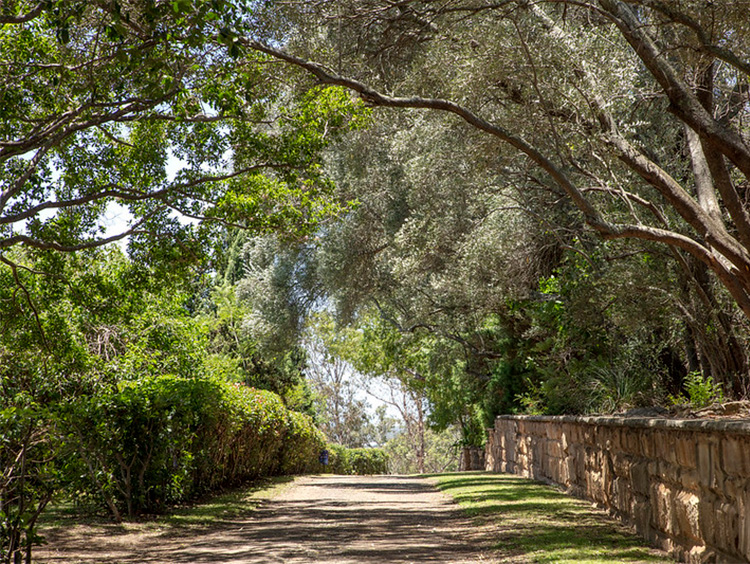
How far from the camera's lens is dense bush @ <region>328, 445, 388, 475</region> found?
33.4m

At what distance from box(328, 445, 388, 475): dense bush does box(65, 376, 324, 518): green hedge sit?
61.1 feet

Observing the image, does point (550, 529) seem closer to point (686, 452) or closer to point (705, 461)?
point (686, 452)

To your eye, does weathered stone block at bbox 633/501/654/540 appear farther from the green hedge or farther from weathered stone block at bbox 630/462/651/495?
the green hedge

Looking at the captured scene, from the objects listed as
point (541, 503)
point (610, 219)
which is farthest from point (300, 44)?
point (541, 503)

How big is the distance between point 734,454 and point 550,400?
10.1 metres

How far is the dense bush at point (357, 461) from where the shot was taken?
33406 mm

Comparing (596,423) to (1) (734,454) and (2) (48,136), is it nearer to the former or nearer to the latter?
(1) (734,454)

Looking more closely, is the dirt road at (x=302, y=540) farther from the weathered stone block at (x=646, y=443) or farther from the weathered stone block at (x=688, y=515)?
the weathered stone block at (x=646, y=443)

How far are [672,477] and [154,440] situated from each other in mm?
6501

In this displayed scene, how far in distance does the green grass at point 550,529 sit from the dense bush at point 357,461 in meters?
20.1

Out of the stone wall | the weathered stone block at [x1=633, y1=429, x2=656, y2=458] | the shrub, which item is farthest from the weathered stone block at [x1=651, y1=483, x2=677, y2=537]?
the shrub

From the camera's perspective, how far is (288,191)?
11.4 metres

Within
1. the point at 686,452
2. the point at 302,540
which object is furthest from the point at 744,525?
the point at 302,540

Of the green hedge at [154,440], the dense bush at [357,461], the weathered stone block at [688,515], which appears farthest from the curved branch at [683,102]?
the dense bush at [357,461]
